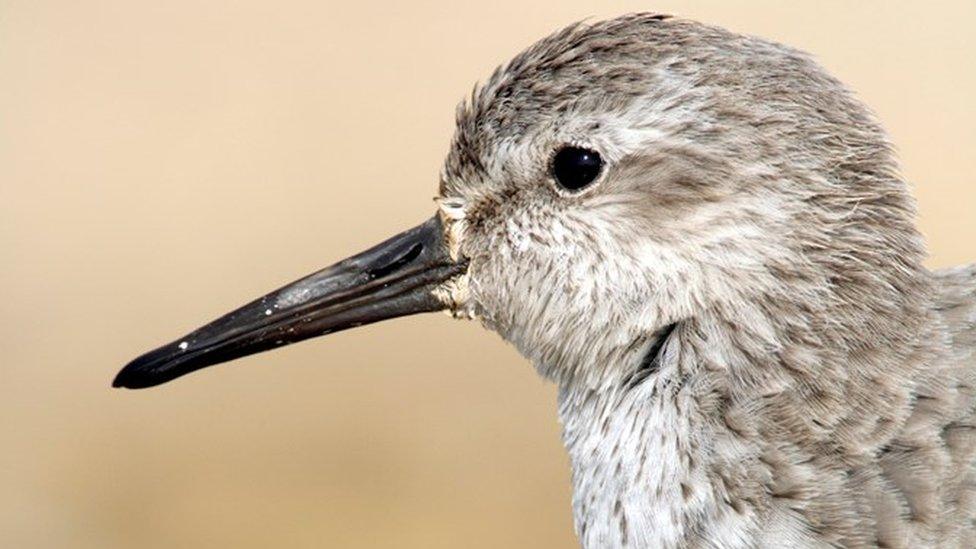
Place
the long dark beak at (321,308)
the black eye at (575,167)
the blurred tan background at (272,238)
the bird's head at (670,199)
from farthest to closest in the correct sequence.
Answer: the blurred tan background at (272,238) → the long dark beak at (321,308) → the black eye at (575,167) → the bird's head at (670,199)

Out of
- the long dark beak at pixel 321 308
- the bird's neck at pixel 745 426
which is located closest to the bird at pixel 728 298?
the bird's neck at pixel 745 426

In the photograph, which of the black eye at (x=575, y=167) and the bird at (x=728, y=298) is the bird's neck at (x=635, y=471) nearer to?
the bird at (x=728, y=298)

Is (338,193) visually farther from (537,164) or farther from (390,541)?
(537,164)

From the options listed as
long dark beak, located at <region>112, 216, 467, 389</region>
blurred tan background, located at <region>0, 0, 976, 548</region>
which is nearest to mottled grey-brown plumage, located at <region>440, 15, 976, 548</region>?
long dark beak, located at <region>112, 216, 467, 389</region>

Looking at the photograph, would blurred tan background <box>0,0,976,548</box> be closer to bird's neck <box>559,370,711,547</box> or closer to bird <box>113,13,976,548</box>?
bird's neck <box>559,370,711,547</box>

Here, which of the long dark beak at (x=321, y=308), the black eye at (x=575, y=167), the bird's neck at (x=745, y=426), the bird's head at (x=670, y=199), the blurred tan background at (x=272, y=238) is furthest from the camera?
the blurred tan background at (x=272, y=238)

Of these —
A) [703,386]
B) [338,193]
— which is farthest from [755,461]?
[338,193]
